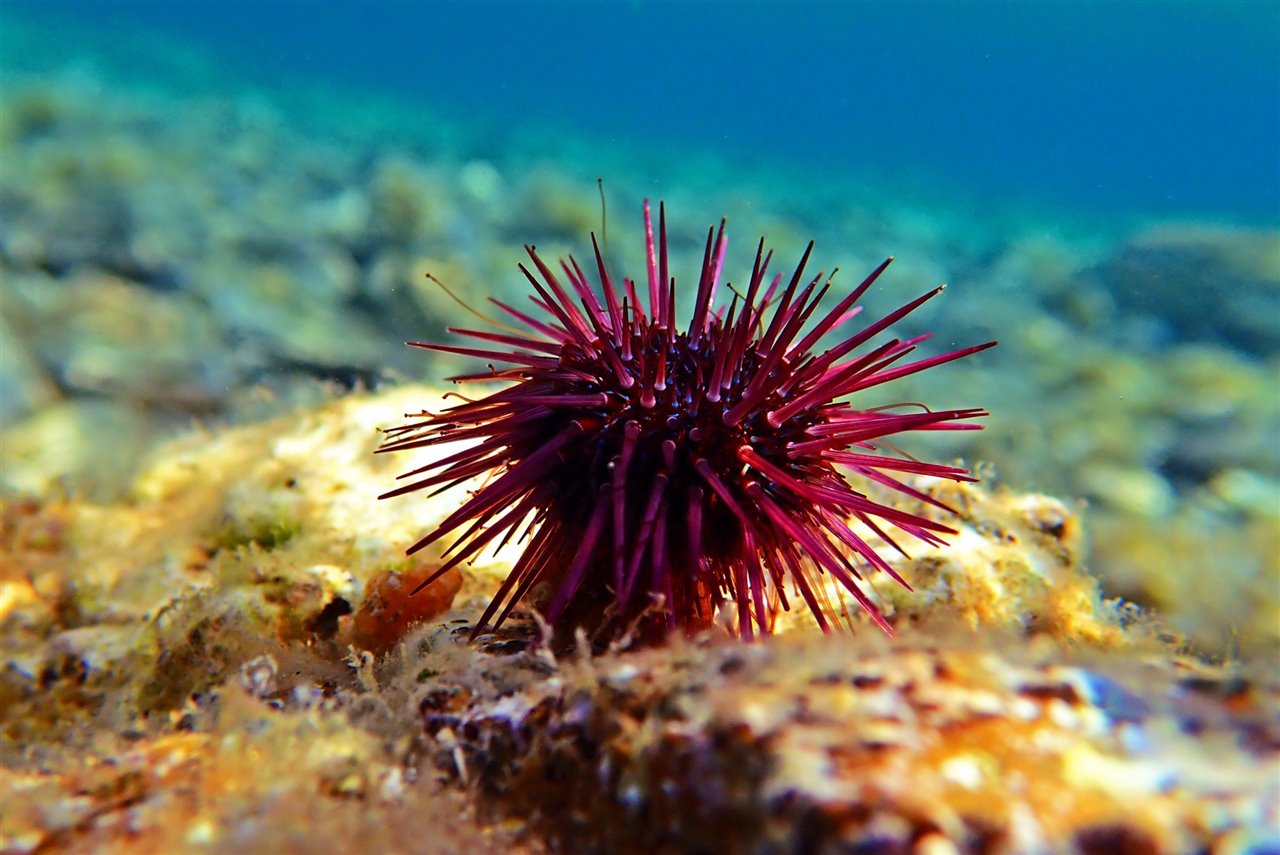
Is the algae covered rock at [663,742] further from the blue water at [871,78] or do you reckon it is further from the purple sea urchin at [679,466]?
the blue water at [871,78]

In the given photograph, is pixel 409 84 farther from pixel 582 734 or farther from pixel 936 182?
pixel 582 734

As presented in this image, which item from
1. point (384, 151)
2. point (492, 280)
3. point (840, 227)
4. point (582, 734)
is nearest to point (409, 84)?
point (384, 151)

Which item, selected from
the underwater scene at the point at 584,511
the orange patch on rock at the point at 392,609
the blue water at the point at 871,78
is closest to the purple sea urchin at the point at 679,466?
the underwater scene at the point at 584,511

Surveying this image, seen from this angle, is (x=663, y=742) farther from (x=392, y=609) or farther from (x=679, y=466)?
(x=392, y=609)

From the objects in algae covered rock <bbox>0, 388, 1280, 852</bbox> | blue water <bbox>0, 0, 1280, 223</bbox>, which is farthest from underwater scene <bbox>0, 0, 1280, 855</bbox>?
blue water <bbox>0, 0, 1280, 223</bbox>

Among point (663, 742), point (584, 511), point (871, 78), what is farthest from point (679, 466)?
Result: point (871, 78)

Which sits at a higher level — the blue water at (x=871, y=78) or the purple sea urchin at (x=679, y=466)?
the blue water at (x=871, y=78)
